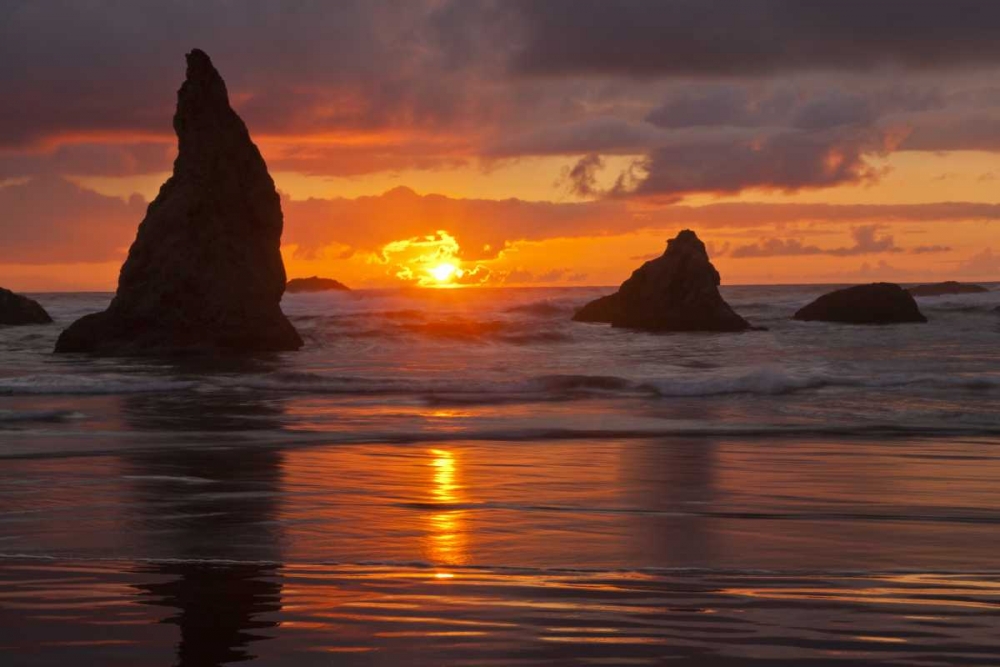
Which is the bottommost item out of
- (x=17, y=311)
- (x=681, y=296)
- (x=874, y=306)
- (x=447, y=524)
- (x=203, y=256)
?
(x=447, y=524)

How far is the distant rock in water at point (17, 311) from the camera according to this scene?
48.1m

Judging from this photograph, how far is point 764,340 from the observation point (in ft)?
132

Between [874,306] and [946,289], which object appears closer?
[874,306]

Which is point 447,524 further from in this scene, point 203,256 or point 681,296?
point 681,296

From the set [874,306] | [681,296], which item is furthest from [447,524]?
[874,306]

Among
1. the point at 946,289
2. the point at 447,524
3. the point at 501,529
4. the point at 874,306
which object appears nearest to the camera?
the point at 501,529

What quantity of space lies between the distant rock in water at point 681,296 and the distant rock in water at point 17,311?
23079mm

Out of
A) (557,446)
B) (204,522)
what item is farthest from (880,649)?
(557,446)

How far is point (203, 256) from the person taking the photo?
106 feet

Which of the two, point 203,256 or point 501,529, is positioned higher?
point 203,256

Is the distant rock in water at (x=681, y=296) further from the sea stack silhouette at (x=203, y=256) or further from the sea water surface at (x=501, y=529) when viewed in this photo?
the sea water surface at (x=501, y=529)

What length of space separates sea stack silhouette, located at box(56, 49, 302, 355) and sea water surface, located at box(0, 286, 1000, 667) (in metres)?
10.6

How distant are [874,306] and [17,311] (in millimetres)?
33313

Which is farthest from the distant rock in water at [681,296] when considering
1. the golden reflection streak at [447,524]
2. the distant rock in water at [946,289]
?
the distant rock in water at [946,289]
